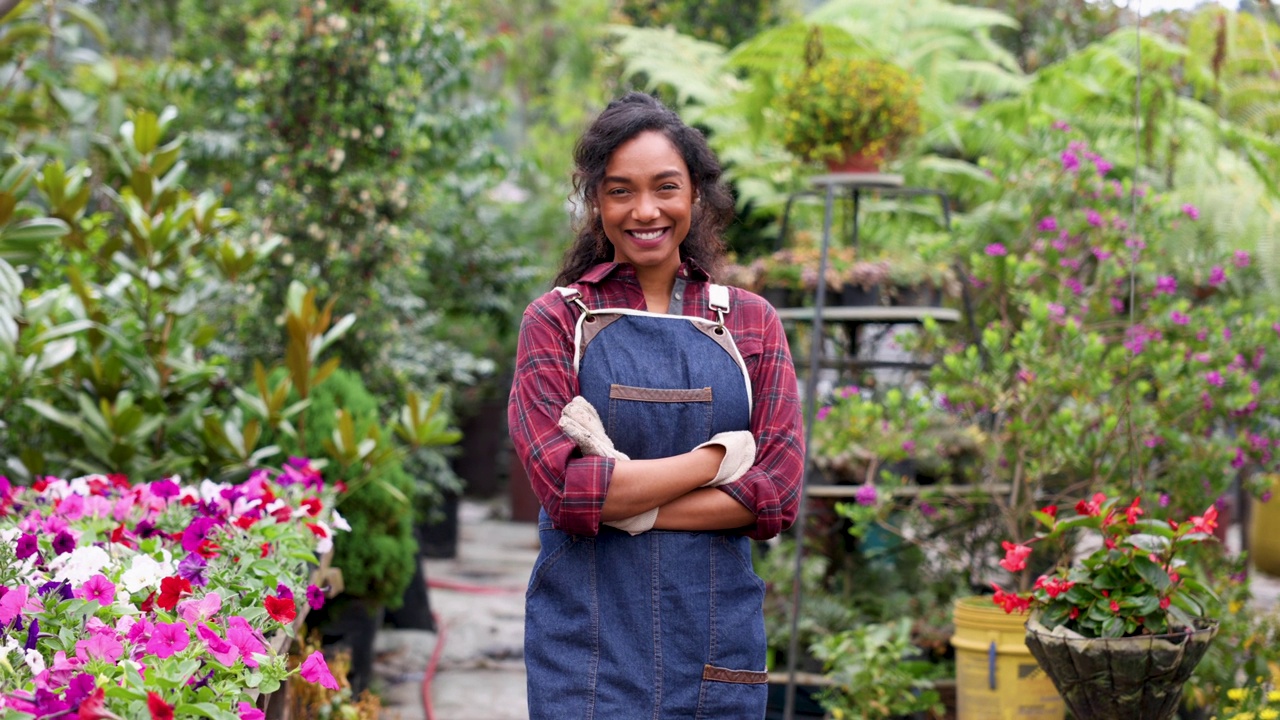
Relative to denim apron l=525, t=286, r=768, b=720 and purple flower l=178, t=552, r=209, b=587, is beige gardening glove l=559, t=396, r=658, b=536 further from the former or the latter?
purple flower l=178, t=552, r=209, b=587

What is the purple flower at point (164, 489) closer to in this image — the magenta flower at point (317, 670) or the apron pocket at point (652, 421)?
the magenta flower at point (317, 670)

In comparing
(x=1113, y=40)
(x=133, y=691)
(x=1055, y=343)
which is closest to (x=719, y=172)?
(x=133, y=691)

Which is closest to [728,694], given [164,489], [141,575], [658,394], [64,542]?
[658,394]

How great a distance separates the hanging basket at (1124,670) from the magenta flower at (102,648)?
5.51 feet

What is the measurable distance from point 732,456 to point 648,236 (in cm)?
38

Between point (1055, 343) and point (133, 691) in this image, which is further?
point (1055, 343)

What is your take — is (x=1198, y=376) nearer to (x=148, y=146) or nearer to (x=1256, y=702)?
(x=1256, y=702)

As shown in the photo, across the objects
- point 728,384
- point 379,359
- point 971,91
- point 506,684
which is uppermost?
point 971,91

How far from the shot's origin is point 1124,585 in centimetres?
241

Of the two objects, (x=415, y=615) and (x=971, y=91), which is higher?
(x=971, y=91)

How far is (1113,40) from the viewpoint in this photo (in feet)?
16.9

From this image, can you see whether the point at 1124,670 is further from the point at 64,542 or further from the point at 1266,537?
the point at 1266,537

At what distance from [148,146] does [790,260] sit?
6.75 feet

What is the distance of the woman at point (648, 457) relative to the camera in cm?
185
